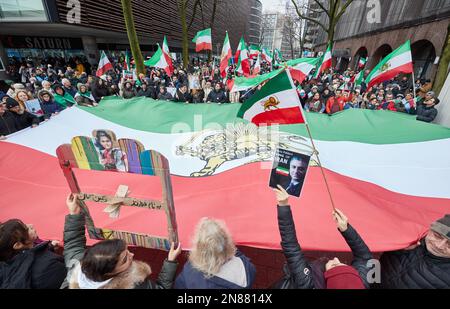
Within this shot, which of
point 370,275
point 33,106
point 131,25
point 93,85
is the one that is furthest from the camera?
point 131,25

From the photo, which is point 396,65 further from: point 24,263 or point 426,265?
point 24,263

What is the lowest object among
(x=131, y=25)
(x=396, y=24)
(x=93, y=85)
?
(x=93, y=85)

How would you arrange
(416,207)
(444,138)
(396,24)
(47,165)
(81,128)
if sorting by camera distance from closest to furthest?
(416,207)
(47,165)
(444,138)
(81,128)
(396,24)

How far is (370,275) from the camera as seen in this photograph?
175 centimetres

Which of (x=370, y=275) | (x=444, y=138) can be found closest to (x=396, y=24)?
(x=444, y=138)

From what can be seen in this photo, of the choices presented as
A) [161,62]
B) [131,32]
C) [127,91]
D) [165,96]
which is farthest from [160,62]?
[165,96]

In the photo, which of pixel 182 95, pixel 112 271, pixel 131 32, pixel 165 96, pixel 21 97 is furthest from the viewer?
pixel 131 32

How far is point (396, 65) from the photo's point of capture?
5676mm

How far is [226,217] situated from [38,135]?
13.2 feet

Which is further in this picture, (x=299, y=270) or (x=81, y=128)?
(x=81, y=128)

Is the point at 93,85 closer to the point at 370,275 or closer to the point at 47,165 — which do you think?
the point at 47,165

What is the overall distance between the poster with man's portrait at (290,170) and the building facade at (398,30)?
13.1 metres

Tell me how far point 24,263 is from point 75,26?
1870 cm

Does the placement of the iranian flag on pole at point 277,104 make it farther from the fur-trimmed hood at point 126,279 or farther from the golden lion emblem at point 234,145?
the fur-trimmed hood at point 126,279
